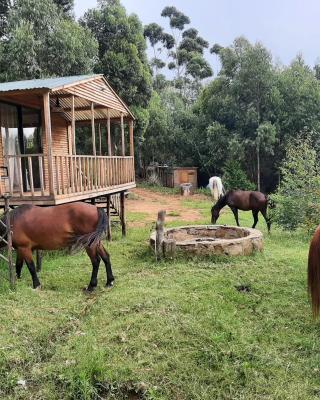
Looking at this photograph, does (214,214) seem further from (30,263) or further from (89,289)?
(30,263)

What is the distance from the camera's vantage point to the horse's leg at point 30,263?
7.08 m

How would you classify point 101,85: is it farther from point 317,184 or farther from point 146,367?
point 146,367

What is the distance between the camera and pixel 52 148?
1166 centimetres

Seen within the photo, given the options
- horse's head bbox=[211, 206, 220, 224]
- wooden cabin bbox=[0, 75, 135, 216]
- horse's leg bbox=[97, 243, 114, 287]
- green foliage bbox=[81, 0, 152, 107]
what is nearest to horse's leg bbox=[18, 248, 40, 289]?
horse's leg bbox=[97, 243, 114, 287]

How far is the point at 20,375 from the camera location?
4.33 meters

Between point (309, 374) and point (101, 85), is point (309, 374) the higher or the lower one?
the lower one

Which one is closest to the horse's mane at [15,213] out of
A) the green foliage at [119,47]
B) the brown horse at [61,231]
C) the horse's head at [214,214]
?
the brown horse at [61,231]

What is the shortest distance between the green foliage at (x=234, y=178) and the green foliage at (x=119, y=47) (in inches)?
270

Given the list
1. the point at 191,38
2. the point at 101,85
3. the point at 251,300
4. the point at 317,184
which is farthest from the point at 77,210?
the point at 191,38

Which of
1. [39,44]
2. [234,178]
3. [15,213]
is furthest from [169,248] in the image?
[234,178]

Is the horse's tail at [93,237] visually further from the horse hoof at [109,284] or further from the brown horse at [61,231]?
the horse hoof at [109,284]

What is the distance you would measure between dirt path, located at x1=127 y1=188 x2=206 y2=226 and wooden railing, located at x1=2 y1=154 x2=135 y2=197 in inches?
151

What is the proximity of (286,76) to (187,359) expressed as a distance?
24.1m

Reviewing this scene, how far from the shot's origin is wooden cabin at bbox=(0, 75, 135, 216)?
823cm
